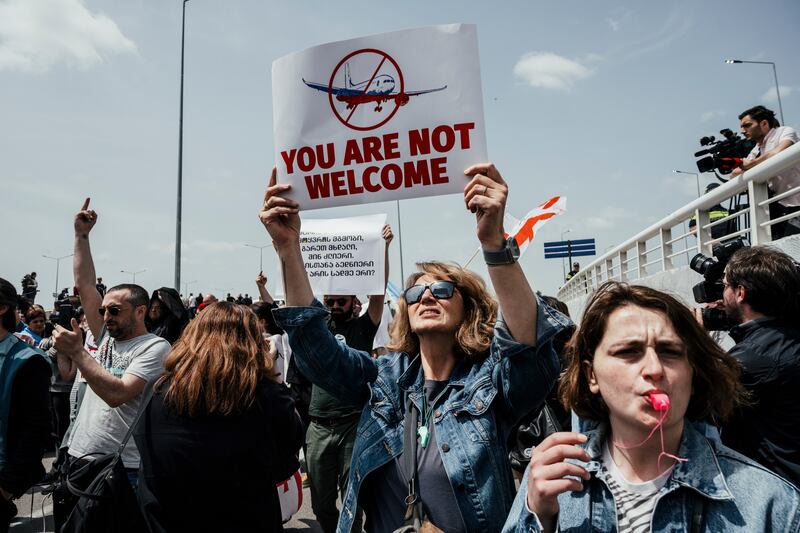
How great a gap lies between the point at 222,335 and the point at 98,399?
4.18 feet

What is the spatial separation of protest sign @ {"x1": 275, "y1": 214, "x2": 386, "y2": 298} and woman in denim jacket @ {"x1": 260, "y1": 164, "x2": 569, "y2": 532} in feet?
8.23

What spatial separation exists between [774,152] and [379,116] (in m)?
4.47

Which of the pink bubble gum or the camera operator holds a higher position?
the camera operator

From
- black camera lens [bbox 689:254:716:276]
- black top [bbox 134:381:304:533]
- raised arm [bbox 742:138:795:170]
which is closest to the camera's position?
black top [bbox 134:381:304:533]

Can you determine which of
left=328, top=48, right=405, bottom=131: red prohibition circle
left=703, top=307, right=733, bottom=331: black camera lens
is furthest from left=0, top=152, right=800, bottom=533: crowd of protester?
left=328, top=48, right=405, bottom=131: red prohibition circle

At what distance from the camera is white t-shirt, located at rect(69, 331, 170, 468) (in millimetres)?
3395

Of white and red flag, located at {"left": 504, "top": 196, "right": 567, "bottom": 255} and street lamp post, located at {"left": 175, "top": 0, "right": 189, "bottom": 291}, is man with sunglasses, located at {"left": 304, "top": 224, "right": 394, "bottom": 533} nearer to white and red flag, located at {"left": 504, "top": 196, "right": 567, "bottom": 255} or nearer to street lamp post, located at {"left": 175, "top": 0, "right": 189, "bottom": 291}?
white and red flag, located at {"left": 504, "top": 196, "right": 567, "bottom": 255}

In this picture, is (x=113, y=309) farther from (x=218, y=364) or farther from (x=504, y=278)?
(x=504, y=278)

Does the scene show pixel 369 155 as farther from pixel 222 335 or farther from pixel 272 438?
pixel 272 438

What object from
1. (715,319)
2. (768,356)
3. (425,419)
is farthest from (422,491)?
(715,319)

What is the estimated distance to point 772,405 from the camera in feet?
8.57

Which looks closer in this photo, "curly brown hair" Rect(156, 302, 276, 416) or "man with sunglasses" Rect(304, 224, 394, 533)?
"curly brown hair" Rect(156, 302, 276, 416)

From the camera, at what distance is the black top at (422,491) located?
2.01 metres

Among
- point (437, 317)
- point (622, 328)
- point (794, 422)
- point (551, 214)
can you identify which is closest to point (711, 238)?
point (551, 214)
